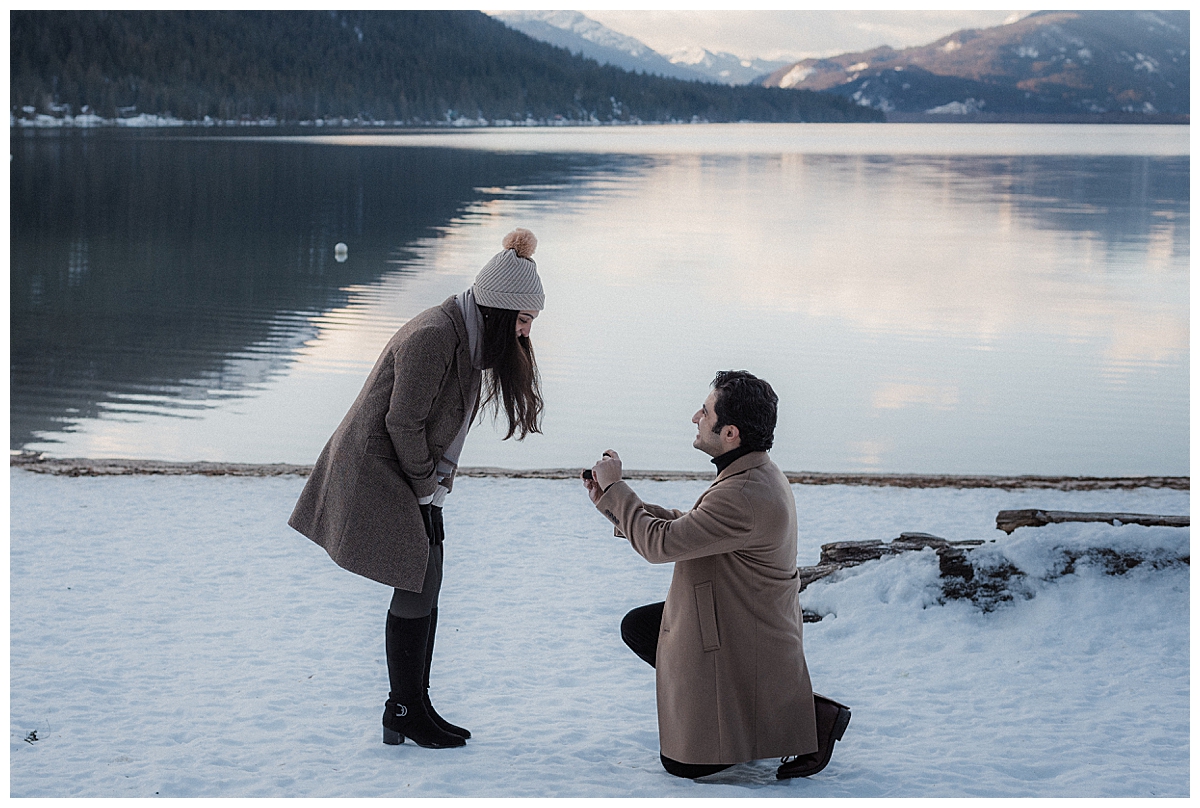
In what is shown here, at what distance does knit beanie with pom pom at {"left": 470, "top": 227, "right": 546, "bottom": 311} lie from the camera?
3102 millimetres

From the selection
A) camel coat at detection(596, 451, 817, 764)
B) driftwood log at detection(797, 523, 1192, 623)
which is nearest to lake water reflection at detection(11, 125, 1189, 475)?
driftwood log at detection(797, 523, 1192, 623)

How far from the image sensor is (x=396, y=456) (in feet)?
10.4

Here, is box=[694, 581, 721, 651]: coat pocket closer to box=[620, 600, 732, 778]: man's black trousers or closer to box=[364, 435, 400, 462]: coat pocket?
box=[620, 600, 732, 778]: man's black trousers

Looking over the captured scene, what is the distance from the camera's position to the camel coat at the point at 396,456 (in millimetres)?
3082

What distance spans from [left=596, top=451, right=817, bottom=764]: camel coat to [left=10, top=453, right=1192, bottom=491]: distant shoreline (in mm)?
4380

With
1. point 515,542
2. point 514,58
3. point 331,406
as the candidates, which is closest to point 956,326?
point 331,406

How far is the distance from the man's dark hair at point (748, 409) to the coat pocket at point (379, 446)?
2.87 feet

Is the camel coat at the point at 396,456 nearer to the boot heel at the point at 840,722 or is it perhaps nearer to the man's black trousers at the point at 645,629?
the man's black trousers at the point at 645,629

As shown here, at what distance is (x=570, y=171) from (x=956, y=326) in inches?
1674

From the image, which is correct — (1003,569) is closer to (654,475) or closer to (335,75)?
(654,475)

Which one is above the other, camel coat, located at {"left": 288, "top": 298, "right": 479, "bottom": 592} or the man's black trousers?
camel coat, located at {"left": 288, "top": 298, "right": 479, "bottom": 592}

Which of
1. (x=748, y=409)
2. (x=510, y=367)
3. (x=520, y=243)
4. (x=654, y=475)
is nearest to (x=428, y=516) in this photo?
(x=510, y=367)

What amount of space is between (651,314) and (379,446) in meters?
14.5

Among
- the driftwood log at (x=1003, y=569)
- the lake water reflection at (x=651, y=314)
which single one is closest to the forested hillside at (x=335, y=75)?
the lake water reflection at (x=651, y=314)
